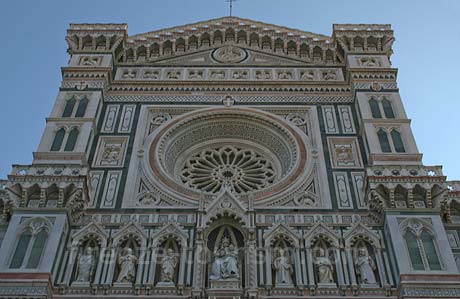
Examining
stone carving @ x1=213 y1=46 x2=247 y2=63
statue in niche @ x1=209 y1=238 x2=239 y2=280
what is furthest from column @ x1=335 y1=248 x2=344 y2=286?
stone carving @ x1=213 y1=46 x2=247 y2=63

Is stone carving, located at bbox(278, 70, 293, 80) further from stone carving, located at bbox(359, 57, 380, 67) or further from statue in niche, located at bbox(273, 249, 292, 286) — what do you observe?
statue in niche, located at bbox(273, 249, 292, 286)

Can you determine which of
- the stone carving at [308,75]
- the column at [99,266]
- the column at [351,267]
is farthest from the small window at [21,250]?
the stone carving at [308,75]

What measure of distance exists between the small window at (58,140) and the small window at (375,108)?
24.5 feet

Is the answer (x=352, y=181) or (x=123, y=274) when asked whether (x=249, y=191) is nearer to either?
(x=352, y=181)

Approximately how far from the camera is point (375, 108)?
18.7 metres

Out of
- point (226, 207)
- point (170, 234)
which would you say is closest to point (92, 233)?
point (170, 234)

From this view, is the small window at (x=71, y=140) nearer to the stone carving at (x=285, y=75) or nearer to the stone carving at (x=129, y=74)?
the stone carving at (x=129, y=74)

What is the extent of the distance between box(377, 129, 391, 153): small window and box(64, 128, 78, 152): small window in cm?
704

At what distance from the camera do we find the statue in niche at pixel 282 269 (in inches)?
551

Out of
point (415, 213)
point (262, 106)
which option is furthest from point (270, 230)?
point (262, 106)

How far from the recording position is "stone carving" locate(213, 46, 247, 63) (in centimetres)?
2161

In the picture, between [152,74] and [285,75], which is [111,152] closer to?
[152,74]

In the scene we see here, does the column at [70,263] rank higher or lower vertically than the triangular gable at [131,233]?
lower

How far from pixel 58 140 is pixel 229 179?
13.3ft
